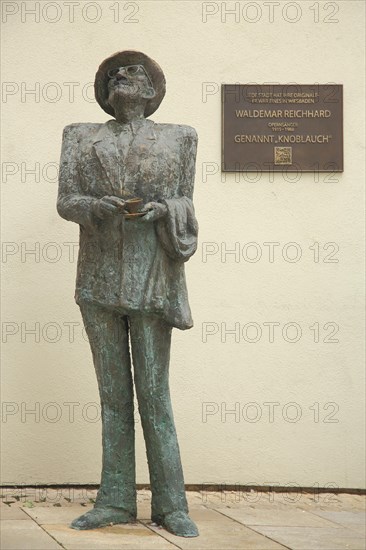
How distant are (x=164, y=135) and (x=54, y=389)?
8.11ft

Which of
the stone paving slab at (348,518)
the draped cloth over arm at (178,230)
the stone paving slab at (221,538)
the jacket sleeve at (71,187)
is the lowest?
the stone paving slab at (348,518)

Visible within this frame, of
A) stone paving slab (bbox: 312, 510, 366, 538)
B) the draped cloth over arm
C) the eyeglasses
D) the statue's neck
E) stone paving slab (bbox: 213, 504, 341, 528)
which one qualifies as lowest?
stone paving slab (bbox: 312, 510, 366, 538)

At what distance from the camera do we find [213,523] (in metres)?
6.91

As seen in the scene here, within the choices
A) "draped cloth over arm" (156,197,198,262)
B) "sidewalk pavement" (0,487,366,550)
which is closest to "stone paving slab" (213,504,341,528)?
"sidewalk pavement" (0,487,366,550)

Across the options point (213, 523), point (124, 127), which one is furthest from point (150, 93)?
point (213, 523)

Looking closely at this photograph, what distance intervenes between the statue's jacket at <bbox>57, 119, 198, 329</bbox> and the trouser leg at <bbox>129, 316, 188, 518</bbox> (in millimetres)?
142

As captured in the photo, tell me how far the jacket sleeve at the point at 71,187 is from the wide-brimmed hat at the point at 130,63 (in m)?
0.29

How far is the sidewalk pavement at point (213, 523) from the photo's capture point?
6254 mm

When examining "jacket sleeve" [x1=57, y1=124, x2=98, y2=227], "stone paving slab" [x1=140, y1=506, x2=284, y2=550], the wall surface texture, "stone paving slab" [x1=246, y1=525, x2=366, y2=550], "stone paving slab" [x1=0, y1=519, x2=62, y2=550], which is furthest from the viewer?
the wall surface texture

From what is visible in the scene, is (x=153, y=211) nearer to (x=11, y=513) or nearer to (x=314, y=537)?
(x=314, y=537)

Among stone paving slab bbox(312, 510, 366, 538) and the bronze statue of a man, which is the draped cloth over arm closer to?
the bronze statue of a man

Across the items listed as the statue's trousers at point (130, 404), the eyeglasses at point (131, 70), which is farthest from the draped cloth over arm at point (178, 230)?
the eyeglasses at point (131, 70)

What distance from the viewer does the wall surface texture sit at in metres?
8.27

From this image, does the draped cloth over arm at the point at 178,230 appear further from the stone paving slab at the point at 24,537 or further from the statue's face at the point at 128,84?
the stone paving slab at the point at 24,537
